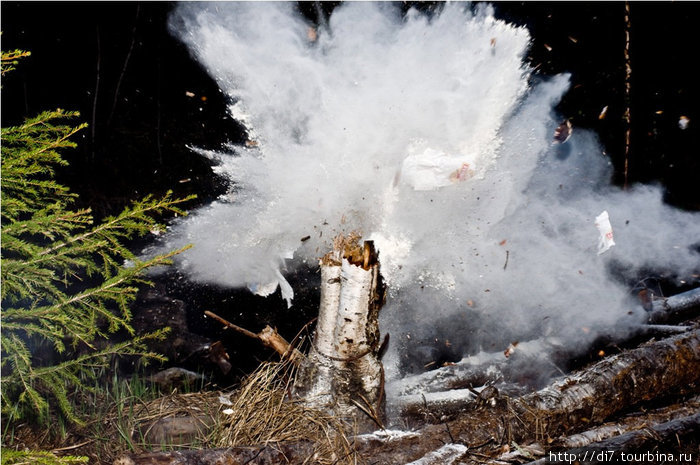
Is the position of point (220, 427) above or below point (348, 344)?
below

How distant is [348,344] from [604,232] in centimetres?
342

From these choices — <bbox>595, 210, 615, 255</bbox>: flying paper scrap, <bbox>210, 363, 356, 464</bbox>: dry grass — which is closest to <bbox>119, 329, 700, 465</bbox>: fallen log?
<bbox>210, 363, 356, 464</bbox>: dry grass

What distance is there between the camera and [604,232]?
3936 millimetres

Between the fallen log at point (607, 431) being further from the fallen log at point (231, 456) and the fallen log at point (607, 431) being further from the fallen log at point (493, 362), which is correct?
the fallen log at point (231, 456)

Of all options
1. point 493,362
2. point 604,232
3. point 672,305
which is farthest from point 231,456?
point 672,305

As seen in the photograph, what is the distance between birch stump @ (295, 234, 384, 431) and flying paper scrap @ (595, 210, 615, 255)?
2987 mm

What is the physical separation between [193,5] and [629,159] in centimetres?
469

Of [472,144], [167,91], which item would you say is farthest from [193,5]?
[472,144]

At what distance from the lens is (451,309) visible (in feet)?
12.2

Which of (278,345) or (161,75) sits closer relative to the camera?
(161,75)

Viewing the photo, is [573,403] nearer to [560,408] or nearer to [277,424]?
[560,408]

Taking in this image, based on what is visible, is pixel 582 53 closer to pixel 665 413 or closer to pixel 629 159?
pixel 629 159

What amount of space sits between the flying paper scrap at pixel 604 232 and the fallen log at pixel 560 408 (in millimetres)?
1125

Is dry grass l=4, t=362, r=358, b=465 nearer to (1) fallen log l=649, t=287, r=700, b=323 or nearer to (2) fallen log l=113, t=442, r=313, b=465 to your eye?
(2) fallen log l=113, t=442, r=313, b=465
